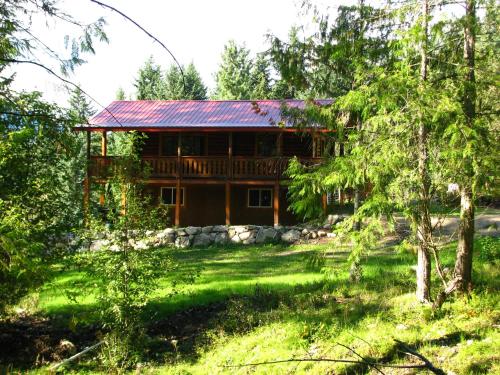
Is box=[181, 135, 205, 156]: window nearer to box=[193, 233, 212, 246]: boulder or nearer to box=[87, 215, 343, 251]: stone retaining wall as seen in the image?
box=[87, 215, 343, 251]: stone retaining wall

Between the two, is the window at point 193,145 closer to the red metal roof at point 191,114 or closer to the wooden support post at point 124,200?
the red metal roof at point 191,114

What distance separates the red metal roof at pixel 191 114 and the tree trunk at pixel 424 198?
12.6 metres

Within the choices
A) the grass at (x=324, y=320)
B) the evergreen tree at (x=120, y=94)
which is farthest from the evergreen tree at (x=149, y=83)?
the grass at (x=324, y=320)

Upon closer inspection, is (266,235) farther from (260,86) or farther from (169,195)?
(260,86)

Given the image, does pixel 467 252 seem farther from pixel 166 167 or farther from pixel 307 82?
pixel 166 167

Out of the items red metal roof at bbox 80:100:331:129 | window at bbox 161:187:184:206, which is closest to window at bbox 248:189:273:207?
window at bbox 161:187:184:206

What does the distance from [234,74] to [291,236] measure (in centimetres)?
3721

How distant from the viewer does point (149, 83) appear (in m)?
53.4

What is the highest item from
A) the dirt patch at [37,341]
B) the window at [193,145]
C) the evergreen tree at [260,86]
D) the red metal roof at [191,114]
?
the evergreen tree at [260,86]

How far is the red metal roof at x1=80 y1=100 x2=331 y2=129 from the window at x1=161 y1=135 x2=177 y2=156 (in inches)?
52.6

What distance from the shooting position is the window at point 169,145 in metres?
24.1

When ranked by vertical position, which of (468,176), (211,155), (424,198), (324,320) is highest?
(211,155)

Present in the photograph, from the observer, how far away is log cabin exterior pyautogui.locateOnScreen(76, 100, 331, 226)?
826 inches

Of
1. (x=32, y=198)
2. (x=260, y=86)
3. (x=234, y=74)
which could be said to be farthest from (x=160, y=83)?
(x=32, y=198)
